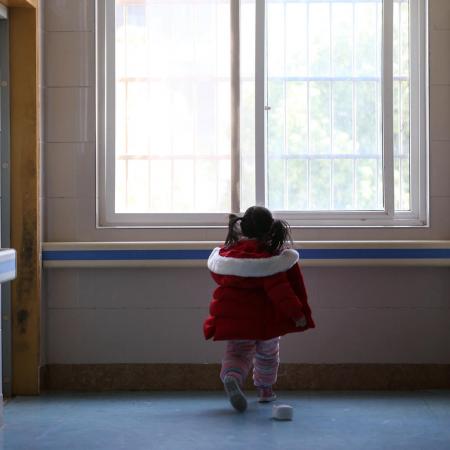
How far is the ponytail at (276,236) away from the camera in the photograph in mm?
4215

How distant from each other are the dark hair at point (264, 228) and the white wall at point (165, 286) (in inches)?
19.7

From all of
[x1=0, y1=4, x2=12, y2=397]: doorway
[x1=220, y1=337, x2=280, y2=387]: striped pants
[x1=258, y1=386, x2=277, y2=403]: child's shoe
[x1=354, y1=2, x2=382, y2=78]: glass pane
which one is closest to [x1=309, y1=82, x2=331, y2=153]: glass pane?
[x1=354, y1=2, x2=382, y2=78]: glass pane

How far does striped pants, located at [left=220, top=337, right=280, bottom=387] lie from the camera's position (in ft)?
13.8

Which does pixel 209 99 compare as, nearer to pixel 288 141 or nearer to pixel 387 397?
pixel 288 141

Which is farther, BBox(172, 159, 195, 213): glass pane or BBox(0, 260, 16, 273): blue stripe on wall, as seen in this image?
BBox(172, 159, 195, 213): glass pane

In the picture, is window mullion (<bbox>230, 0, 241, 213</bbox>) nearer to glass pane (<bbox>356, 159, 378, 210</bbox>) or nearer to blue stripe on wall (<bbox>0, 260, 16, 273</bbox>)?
glass pane (<bbox>356, 159, 378, 210</bbox>)

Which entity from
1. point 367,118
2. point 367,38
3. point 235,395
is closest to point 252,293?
point 235,395

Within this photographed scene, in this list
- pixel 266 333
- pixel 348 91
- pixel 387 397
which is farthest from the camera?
pixel 348 91

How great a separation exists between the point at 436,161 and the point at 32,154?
6.88 feet

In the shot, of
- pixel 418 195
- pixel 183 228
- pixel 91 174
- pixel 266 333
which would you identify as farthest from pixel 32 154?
pixel 418 195

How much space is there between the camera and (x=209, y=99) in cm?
482

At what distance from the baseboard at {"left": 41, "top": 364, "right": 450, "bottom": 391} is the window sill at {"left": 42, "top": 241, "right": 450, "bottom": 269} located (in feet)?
1.82

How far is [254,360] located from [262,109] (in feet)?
4.43

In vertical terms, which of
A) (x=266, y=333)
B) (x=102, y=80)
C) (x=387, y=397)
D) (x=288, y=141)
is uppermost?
(x=102, y=80)
